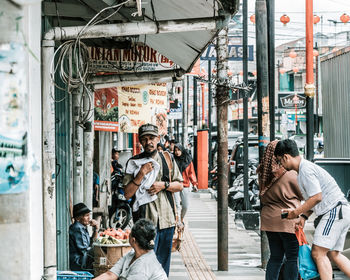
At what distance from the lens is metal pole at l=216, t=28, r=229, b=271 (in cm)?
894

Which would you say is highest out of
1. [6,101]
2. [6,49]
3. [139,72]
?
[139,72]

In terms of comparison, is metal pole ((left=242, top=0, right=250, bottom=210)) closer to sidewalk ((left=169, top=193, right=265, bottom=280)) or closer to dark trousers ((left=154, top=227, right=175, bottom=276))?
sidewalk ((left=169, top=193, right=265, bottom=280))

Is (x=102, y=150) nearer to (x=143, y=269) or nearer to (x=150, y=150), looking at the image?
(x=150, y=150)

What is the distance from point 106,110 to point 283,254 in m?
4.99

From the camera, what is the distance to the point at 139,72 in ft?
31.2

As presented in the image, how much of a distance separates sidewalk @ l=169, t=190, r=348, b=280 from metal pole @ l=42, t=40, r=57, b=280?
12.7ft

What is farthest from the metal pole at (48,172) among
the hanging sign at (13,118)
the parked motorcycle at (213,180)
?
the parked motorcycle at (213,180)

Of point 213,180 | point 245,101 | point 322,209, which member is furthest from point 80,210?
point 213,180

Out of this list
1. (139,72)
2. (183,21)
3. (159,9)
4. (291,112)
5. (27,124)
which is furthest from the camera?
(291,112)

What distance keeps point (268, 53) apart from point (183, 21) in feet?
14.7

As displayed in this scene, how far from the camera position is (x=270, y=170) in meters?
6.89

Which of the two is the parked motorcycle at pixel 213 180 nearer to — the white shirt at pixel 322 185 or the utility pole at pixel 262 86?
the utility pole at pixel 262 86

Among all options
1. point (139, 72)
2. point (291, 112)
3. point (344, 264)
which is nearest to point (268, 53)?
point (139, 72)

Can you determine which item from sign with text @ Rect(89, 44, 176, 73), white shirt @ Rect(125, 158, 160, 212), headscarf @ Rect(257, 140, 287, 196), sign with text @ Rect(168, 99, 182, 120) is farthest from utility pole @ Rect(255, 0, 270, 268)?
sign with text @ Rect(168, 99, 182, 120)
